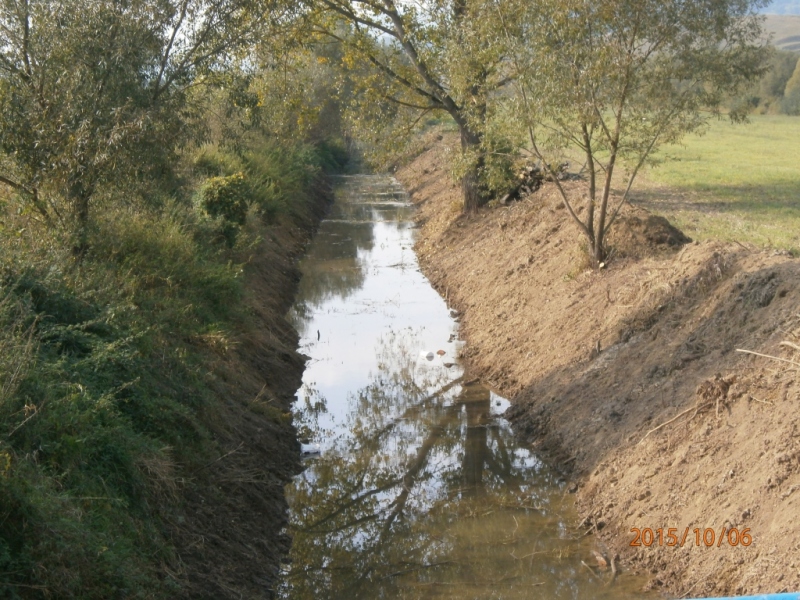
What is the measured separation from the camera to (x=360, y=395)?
13969 millimetres

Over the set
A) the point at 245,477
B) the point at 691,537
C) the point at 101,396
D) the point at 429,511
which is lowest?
the point at 429,511

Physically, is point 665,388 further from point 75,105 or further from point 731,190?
point 731,190

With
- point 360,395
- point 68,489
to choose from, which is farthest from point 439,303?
point 68,489

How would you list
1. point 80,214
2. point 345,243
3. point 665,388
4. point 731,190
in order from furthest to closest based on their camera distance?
point 345,243
point 731,190
point 80,214
point 665,388

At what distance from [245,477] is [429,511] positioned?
2.27m

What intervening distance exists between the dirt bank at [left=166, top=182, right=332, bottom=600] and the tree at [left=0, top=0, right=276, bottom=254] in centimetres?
298

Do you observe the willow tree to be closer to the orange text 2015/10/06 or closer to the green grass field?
the green grass field

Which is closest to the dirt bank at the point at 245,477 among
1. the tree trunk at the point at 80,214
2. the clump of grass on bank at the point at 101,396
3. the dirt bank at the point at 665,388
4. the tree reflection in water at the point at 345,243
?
the clump of grass on bank at the point at 101,396

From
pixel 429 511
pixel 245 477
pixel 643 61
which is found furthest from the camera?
pixel 643 61

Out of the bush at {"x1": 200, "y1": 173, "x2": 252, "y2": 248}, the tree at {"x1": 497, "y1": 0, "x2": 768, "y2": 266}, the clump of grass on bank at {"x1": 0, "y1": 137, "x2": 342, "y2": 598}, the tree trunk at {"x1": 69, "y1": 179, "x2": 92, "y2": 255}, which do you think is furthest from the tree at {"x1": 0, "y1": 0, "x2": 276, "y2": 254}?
the bush at {"x1": 200, "y1": 173, "x2": 252, "y2": 248}

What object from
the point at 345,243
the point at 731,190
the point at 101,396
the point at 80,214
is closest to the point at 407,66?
the point at 345,243

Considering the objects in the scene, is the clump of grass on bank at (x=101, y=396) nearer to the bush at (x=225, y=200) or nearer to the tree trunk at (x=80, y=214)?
the tree trunk at (x=80, y=214)

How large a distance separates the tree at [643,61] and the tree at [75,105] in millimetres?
6049

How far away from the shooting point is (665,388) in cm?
975
